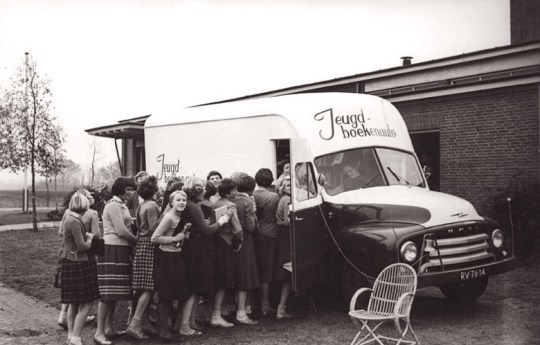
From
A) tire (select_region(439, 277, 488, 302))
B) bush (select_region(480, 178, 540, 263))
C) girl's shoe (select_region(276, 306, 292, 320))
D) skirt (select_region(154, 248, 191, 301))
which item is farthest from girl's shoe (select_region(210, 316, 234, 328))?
bush (select_region(480, 178, 540, 263))

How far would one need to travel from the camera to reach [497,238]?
8.24 m

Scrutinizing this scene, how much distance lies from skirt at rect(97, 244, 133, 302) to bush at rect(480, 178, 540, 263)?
8073 mm

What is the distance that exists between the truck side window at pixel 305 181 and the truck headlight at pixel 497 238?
2413 mm

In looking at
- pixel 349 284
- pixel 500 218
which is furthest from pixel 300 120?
pixel 500 218

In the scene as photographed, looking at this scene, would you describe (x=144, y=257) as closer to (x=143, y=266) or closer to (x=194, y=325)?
(x=143, y=266)

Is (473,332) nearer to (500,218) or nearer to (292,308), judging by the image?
(292,308)

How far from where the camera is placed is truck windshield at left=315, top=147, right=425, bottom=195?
29.0 ft

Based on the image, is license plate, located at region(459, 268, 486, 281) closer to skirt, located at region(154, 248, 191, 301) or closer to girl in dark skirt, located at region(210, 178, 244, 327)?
girl in dark skirt, located at region(210, 178, 244, 327)

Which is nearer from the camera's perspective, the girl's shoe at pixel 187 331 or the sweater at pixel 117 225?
the sweater at pixel 117 225

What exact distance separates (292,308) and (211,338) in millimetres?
→ 1568

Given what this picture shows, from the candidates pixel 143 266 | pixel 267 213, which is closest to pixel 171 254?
pixel 143 266

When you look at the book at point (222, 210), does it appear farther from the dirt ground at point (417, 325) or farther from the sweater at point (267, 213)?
the dirt ground at point (417, 325)

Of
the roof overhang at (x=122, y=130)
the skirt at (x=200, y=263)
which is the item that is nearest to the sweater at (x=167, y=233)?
the skirt at (x=200, y=263)

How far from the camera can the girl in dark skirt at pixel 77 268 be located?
720 centimetres
